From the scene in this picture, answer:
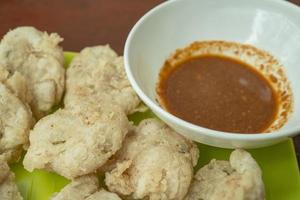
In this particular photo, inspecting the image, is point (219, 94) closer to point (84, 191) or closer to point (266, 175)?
point (266, 175)

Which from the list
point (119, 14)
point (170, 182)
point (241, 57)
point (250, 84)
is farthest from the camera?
point (119, 14)

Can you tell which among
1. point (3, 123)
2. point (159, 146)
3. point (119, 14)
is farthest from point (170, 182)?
point (119, 14)

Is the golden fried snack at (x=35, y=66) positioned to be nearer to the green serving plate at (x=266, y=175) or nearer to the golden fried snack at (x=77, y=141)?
the golden fried snack at (x=77, y=141)

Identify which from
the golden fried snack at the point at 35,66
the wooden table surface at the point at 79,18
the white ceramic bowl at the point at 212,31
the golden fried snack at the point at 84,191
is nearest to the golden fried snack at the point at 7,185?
the golden fried snack at the point at 84,191

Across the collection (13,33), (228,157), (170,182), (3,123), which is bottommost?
(228,157)

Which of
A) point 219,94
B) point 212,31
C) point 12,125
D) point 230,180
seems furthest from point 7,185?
point 212,31

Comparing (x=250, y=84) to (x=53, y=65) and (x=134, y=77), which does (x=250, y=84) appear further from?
(x=53, y=65)

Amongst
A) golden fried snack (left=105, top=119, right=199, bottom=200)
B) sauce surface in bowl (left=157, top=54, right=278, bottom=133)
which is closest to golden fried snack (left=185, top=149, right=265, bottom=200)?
golden fried snack (left=105, top=119, right=199, bottom=200)

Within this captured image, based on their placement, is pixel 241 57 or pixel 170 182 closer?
pixel 170 182
